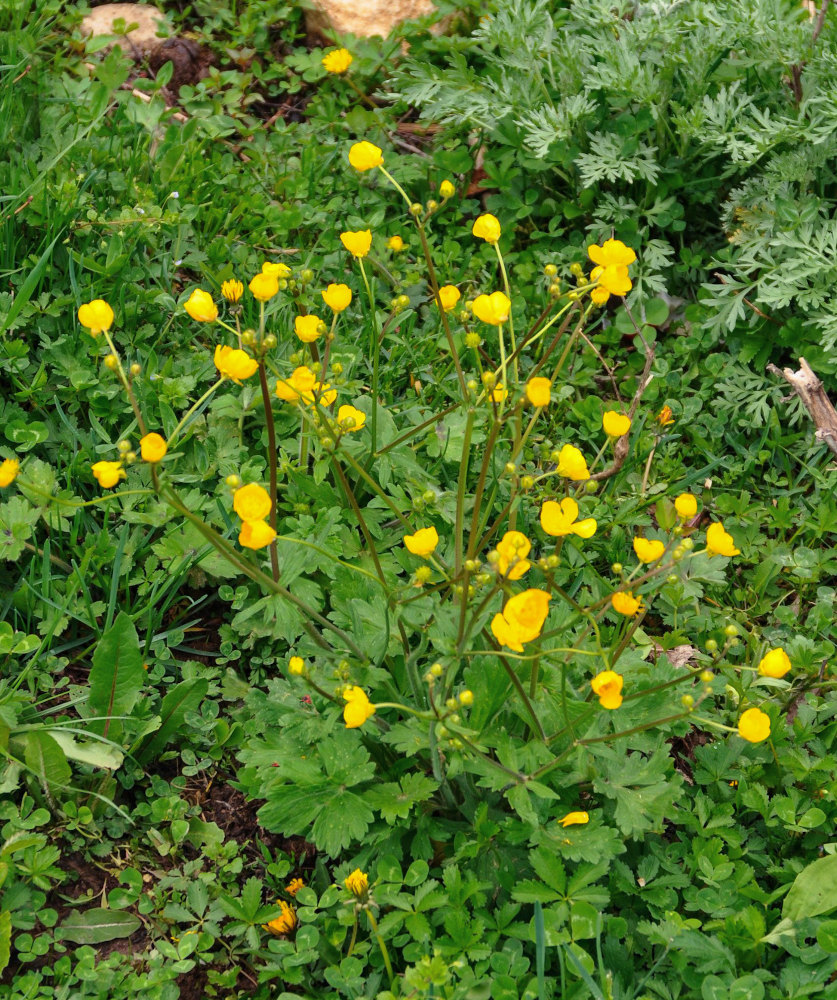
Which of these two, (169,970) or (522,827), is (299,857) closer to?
(169,970)

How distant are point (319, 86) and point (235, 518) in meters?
2.33

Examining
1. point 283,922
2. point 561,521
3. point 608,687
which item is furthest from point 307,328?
point 283,922

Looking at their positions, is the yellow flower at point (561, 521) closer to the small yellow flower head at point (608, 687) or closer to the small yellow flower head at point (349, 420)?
the small yellow flower head at point (608, 687)

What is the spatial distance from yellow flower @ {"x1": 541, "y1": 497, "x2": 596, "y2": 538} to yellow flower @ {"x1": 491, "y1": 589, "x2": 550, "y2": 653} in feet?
0.72

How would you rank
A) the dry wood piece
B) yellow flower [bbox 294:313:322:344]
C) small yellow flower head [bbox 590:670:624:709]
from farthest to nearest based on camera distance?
the dry wood piece
yellow flower [bbox 294:313:322:344]
small yellow flower head [bbox 590:670:624:709]

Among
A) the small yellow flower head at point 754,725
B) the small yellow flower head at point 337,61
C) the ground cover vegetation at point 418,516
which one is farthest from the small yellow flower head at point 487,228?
the small yellow flower head at point 337,61

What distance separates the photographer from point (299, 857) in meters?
2.27

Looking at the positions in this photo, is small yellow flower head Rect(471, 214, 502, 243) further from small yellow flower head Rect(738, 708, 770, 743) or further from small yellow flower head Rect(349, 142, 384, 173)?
small yellow flower head Rect(738, 708, 770, 743)

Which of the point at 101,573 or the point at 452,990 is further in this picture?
the point at 101,573

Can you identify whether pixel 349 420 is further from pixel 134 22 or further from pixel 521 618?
pixel 134 22

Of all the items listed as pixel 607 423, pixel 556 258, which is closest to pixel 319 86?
pixel 556 258

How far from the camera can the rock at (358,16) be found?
13.7 feet

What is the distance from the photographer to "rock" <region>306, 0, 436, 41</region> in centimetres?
417

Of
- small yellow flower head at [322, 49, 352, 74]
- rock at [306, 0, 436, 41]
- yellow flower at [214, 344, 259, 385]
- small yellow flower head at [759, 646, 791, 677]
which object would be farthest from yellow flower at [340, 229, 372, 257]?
rock at [306, 0, 436, 41]
